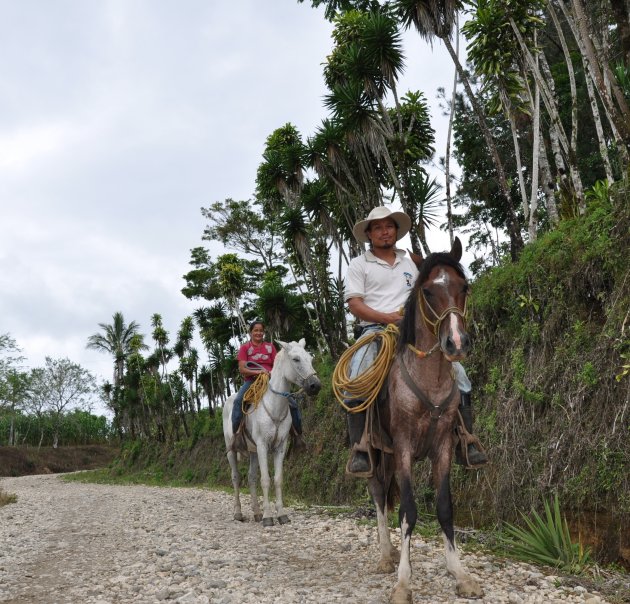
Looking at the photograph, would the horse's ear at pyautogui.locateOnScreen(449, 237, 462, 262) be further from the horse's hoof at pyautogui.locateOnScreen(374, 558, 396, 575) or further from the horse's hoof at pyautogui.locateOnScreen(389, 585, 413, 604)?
the horse's hoof at pyautogui.locateOnScreen(374, 558, 396, 575)

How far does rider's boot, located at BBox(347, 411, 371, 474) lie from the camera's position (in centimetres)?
441

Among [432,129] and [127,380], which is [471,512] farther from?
[127,380]

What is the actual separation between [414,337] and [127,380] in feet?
171

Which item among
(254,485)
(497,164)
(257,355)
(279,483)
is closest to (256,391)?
(257,355)

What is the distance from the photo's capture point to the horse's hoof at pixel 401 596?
11.6ft

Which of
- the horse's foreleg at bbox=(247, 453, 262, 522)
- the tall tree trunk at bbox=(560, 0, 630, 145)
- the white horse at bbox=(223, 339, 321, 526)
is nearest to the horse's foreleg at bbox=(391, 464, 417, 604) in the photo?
the white horse at bbox=(223, 339, 321, 526)

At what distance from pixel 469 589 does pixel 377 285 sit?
248 cm

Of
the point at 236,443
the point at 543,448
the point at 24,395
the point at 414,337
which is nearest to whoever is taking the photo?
the point at 414,337

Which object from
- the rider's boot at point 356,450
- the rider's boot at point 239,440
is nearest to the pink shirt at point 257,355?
the rider's boot at point 239,440

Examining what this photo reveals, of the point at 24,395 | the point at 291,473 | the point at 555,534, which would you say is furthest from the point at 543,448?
the point at 24,395

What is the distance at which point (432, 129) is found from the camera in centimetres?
1806

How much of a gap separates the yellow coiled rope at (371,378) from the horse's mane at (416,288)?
0.79ft

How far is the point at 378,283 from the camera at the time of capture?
16.3 feet

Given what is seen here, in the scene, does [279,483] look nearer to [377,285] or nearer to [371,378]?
[371,378]
